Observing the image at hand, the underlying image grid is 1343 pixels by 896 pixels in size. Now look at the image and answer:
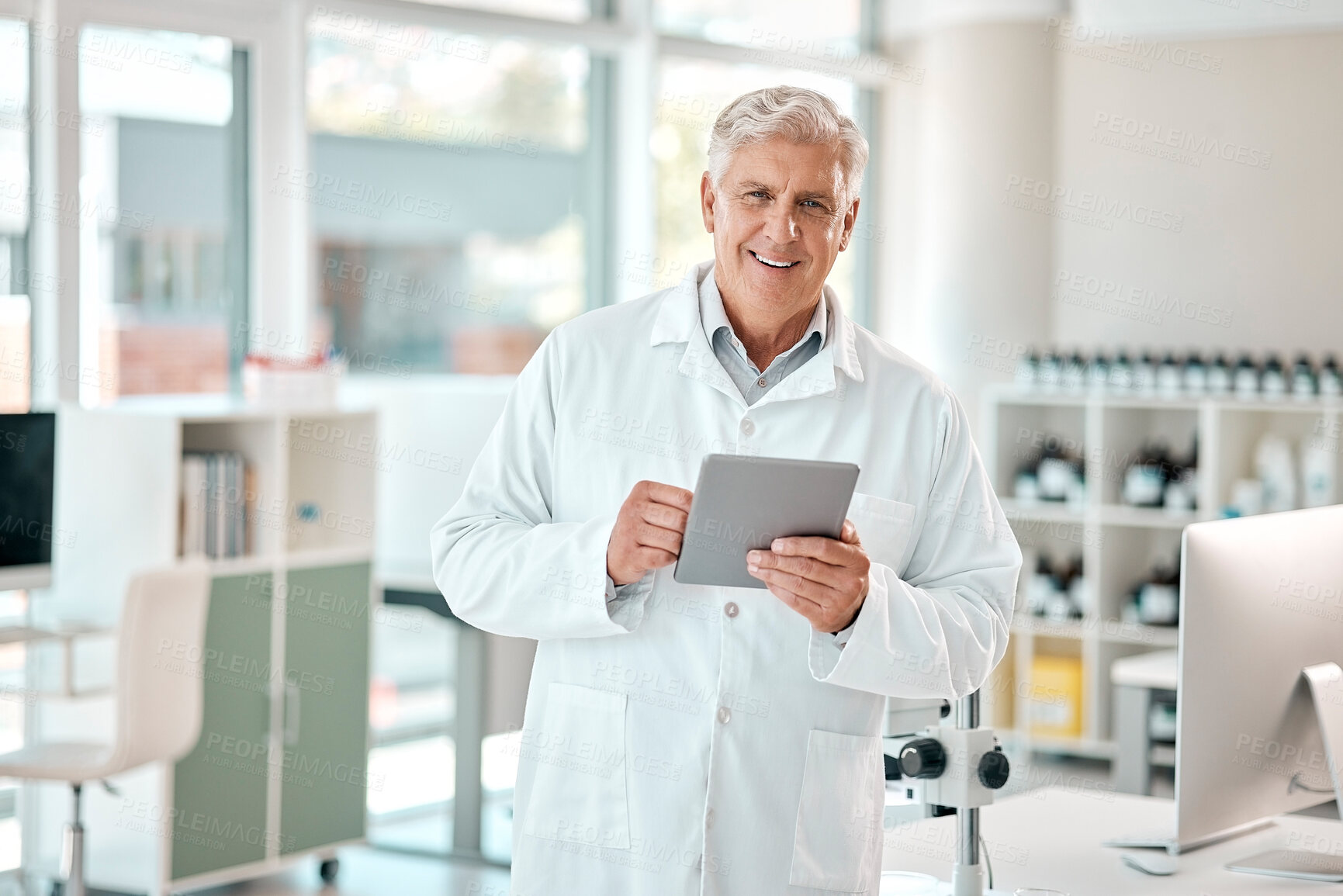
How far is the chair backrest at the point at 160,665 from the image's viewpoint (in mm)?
3439

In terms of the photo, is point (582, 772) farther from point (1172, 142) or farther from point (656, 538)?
point (1172, 142)

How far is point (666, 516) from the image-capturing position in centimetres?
165

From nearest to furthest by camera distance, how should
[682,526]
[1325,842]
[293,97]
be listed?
1. [682,526]
2. [1325,842]
3. [293,97]

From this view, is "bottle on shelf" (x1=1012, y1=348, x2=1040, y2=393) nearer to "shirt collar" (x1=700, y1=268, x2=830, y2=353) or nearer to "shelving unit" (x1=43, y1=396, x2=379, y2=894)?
"shelving unit" (x1=43, y1=396, x2=379, y2=894)

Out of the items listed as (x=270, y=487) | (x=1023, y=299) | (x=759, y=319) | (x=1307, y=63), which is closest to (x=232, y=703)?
(x=270, y=487)

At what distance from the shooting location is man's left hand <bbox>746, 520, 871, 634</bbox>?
63.2 inches

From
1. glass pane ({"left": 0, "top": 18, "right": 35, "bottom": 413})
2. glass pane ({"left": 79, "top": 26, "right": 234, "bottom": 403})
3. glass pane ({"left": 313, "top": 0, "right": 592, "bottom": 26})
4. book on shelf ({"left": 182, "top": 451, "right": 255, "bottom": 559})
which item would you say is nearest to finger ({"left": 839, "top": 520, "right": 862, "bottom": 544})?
book on shelf ({"left": 182, "top": 451, "right": 255, "bottom": 559})

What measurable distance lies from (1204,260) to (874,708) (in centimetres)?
439

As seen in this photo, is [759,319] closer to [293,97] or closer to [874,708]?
[874,708]

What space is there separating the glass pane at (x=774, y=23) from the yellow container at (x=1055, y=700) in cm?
270

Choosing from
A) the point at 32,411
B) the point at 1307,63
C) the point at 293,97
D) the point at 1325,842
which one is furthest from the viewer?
the point at 1307,63

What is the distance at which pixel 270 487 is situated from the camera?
4.07 meters

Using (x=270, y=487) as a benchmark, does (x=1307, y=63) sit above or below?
above

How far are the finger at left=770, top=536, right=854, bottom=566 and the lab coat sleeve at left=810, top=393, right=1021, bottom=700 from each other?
0.10m
